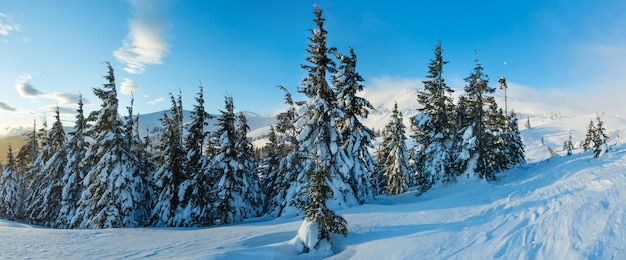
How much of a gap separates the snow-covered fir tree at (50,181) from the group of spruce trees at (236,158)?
105mm

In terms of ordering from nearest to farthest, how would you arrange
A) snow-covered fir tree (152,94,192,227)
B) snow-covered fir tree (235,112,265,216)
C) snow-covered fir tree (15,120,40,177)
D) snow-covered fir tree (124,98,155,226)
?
snow-covered fir tree (124,98,155,226)
snow-covered fir tree (152,94,192,227)
snow-covered fir tree (235,112,265,216)
snow-covered fir tree (15,120,40,177)

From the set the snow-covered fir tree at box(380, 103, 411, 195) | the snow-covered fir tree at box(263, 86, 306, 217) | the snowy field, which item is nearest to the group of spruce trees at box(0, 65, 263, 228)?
the snow-covered fir tree at box(263, 86, 306, 217)

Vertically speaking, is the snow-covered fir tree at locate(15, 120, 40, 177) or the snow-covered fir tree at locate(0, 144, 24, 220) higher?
the snow-covered fir tree at locate(15, 120, 40, 177)

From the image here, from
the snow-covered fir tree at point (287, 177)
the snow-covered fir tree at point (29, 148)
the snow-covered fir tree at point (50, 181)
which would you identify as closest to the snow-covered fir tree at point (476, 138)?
the snow-covered fir tree at point (287, 177)

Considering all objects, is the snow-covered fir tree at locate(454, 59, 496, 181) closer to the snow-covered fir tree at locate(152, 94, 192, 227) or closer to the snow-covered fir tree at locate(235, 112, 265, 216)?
the snow-covered fir tree at locate(235, 112, 265, 216)

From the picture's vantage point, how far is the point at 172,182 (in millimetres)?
23953

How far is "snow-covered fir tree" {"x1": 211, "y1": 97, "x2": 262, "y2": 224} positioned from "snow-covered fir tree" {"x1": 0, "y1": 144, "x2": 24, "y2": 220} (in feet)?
99.4

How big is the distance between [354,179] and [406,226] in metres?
7.54

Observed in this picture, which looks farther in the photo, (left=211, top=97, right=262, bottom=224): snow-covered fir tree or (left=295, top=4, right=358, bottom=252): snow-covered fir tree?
(left=211, top=97, right=262, bottom=224): snow-covered fir tree

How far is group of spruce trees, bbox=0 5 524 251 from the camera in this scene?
798 inches

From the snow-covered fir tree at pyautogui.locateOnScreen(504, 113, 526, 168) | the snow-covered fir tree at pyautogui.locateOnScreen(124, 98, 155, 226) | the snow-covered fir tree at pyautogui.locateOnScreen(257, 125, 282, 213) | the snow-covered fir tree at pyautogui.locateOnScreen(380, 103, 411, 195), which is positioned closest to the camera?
the snow-covered fir tree at pyautogui.locateOnScreen(124, 98, 155, 226)

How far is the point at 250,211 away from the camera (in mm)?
26750

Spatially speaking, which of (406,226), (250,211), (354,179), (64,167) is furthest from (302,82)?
(64,167)

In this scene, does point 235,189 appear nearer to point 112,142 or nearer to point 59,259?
point 112,142
